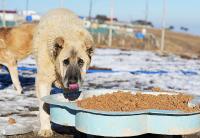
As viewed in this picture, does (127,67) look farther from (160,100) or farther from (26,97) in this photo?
(160,100)

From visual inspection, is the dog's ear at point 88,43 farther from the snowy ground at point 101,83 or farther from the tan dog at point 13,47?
the tan dog at point 13,47

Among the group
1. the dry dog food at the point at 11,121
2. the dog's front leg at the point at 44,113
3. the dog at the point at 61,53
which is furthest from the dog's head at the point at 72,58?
the dry dog food at the point at 11,121

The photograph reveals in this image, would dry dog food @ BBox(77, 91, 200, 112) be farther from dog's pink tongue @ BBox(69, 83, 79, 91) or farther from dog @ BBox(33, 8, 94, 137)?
dog @ BBox(33, 8, 94, 137)

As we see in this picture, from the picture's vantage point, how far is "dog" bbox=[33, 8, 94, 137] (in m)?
5.17

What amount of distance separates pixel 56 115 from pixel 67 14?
1987 millimetres

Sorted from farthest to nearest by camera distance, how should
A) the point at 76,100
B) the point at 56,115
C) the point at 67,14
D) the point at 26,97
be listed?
the point at 26,97 → the point at 67,14 → the point at 76,100 → the point at 56,115

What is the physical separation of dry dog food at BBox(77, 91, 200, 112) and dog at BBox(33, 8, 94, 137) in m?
0.34

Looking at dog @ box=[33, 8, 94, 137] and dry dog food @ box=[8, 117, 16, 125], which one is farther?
dry dog food @ box=[8, 117, 16, 125]

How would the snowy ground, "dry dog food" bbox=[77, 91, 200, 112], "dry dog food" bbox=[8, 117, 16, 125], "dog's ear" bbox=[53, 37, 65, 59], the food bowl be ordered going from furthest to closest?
the snowy ground, "dry dog food" bbox=[8, 117, 16, 125], "dog's ear" bbox=[53, 37, 65, 59], "dry dog food" bbox=[77, 91, 200, 112], the food bowl

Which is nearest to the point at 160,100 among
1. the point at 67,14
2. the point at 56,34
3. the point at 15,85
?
the point at 56,34

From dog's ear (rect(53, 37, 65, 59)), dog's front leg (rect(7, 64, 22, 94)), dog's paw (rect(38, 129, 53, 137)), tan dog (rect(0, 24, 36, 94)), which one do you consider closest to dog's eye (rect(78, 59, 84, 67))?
dog's ear (rect(53, 37, 65, 59))

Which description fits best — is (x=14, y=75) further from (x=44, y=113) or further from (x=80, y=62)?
(x=80, y=62)

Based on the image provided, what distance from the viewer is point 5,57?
9820 millimetres

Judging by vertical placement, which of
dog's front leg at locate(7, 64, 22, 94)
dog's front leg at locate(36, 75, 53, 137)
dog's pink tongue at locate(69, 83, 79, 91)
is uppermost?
dog's pink tongue at locate(69, 83, 79, 91)
